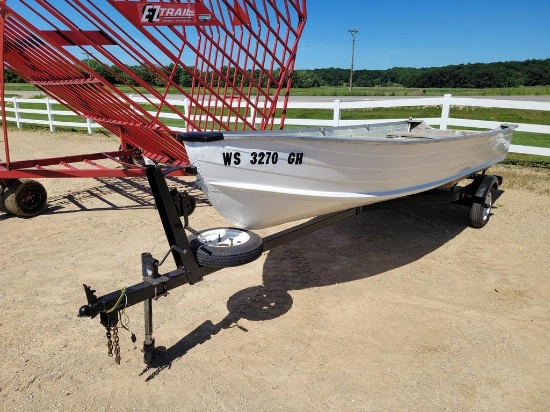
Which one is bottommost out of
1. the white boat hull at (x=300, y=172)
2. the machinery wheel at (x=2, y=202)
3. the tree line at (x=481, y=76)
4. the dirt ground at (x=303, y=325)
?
the dirt ground at (x=303, y=325)

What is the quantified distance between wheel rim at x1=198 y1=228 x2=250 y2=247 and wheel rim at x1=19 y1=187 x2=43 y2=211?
399 cm

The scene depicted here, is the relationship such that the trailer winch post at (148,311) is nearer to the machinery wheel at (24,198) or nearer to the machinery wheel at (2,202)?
the machinery wheel at (24,198)

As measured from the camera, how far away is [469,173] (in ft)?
18.3

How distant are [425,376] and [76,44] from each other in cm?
539

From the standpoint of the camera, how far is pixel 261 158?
3201mm

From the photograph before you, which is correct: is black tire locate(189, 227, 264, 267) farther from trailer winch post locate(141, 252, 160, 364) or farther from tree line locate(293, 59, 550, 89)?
tree line locate(293, 59, 550, 89)

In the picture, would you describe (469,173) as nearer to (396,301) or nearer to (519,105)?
(396,301)

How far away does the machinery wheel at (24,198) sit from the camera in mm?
5840

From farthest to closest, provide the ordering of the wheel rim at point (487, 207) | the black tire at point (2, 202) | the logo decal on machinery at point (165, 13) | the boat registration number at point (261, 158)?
the black tire at point (2, 202)
the wheel rim at point (487, 207)
the logo decal on machinery at point (165, 13)
the boat registration number at point (261, 158)

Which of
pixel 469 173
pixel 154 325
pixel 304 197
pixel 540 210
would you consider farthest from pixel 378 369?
pixel 540 210

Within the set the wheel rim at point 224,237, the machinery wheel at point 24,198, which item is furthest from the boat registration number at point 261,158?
the machinery wheel at point 24,198

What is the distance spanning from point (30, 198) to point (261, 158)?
4395mm

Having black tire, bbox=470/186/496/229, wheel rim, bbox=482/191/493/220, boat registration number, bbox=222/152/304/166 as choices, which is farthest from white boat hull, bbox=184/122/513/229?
wheel rim, bbox=482/191/493/220

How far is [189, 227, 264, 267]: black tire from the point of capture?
2.88 metres
